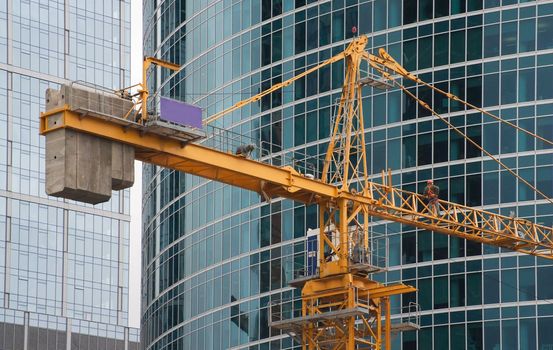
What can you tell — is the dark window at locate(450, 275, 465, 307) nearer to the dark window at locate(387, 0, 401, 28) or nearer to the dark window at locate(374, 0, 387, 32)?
the dark window at locate(387, 0, 401, 28)

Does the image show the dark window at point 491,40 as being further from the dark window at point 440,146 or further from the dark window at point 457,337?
the dark window at point 457,337

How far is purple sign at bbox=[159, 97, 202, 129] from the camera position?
80000 mm

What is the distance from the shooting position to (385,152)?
122438mm

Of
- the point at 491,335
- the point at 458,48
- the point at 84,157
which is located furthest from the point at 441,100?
the point at 84,157

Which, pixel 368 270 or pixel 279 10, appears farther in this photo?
pixel 279 10

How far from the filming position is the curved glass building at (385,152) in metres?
117

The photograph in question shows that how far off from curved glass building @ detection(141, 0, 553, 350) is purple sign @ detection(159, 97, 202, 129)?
36162 mm

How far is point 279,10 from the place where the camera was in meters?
131

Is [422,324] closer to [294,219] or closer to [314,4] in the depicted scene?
[294,219]

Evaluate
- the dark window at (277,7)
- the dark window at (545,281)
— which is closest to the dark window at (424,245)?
the dark window at (545,281)

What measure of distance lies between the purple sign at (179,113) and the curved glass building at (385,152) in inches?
1424

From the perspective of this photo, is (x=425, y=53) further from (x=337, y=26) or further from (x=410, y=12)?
(x=337, y=26)

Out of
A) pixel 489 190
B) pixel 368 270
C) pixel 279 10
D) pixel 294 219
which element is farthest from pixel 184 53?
pixel 368 270

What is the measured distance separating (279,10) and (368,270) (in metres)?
46.2
